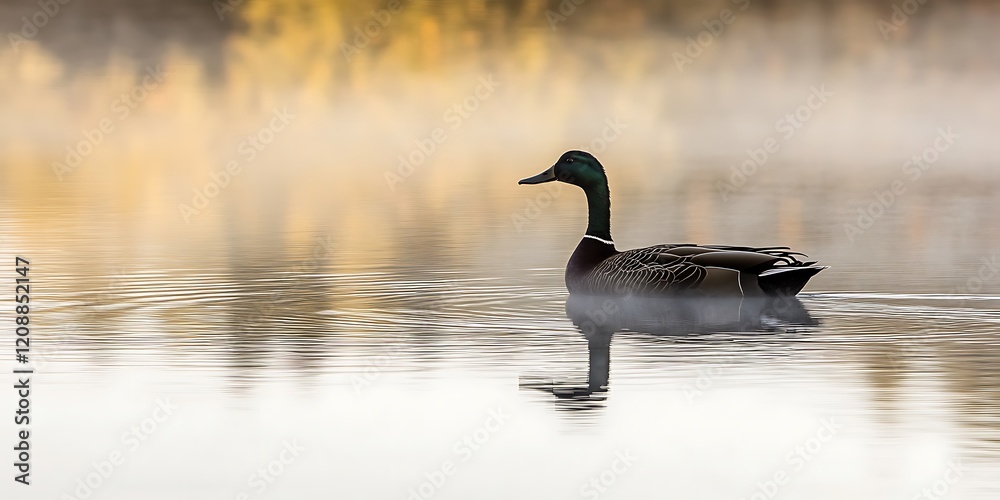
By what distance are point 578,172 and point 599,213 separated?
0.43 metres

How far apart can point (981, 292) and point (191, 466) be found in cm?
768

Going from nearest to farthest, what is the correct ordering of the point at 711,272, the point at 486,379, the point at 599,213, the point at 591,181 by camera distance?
the point at 486,379 < the point at 711,272 < the point at 599,213 < the point at 591,181

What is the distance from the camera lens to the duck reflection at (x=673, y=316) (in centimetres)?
1252

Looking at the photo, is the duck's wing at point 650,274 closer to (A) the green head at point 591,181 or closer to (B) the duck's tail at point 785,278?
(B) the duck's tail at point 785,278

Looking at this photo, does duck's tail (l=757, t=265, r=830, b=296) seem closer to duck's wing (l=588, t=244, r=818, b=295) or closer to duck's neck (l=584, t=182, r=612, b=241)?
duck's wing (l=588, t=244, r=818, b=295)

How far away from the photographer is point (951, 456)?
8.55 metres

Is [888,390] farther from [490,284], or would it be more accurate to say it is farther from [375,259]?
[375,259]

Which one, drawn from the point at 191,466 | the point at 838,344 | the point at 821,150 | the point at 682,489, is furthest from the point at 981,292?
the point at 821,150

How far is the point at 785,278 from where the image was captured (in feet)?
44.6

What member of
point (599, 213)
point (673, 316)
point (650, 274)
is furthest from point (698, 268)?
point (599, 213)

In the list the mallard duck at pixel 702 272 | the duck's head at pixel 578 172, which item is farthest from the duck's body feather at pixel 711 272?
the duck's head at pixel 578 172

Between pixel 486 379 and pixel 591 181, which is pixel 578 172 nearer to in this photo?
pixel 591 181

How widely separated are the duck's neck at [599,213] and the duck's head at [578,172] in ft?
0.18

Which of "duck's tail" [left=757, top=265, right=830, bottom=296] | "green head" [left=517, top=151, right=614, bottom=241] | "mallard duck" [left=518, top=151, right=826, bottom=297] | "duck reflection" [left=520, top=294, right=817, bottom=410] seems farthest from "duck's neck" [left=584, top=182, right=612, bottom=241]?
"duck's tail" [left=757, top=265, right=830, bottom=296]
